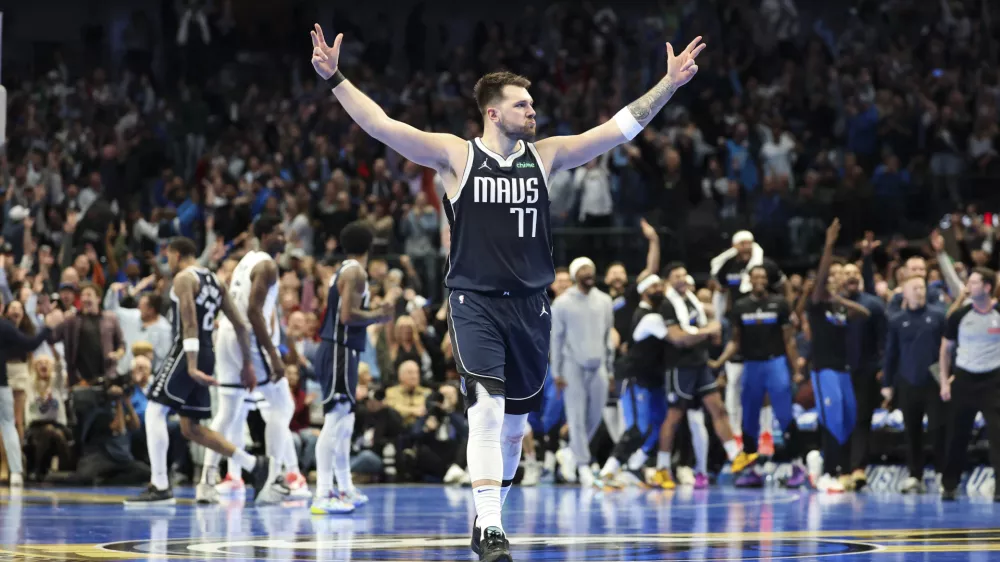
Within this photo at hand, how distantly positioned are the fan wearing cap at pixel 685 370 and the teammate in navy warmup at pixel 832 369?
1.05 m

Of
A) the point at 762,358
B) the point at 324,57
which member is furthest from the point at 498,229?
the point at 762,358

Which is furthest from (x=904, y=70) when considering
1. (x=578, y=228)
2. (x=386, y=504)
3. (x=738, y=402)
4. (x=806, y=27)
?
(x=386, y=504)

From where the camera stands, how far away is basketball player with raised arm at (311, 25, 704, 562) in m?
7.82

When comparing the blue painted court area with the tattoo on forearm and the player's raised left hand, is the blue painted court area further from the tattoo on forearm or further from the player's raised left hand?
the player's raised left hand

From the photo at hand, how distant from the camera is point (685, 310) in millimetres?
17641

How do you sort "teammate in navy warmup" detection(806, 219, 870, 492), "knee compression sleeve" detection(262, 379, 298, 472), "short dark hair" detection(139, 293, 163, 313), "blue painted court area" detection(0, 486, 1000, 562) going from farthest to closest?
"short dark hair" detection(139, 293, 163, 313), "teammate in navy warmup" detection(806, 219, 870, 492), "knee compression sleeve" detection(262, 379, 298, 472), "blue painted court area" detection(0, 486, 1000, 562)

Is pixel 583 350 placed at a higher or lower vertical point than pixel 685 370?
higher

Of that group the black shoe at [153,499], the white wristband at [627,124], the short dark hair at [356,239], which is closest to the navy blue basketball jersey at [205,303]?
the black shoe at [153,499]

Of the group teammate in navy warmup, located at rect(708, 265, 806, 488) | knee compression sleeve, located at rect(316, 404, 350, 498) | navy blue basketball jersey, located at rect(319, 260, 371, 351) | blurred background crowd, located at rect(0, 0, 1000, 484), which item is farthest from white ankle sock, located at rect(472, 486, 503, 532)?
teammate in navy warmup, located at rect(708, 265, 806, 488)

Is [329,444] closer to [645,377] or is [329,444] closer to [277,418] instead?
[277,418]

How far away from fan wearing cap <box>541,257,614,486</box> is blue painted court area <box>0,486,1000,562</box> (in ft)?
6.89

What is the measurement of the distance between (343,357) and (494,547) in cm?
600

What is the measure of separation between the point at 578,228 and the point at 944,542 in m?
13.8

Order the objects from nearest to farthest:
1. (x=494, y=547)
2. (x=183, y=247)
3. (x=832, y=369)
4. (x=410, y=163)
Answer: (x=494, y=547), (x=183, y=247), (x=832, y=369), (x=410, y=163)
